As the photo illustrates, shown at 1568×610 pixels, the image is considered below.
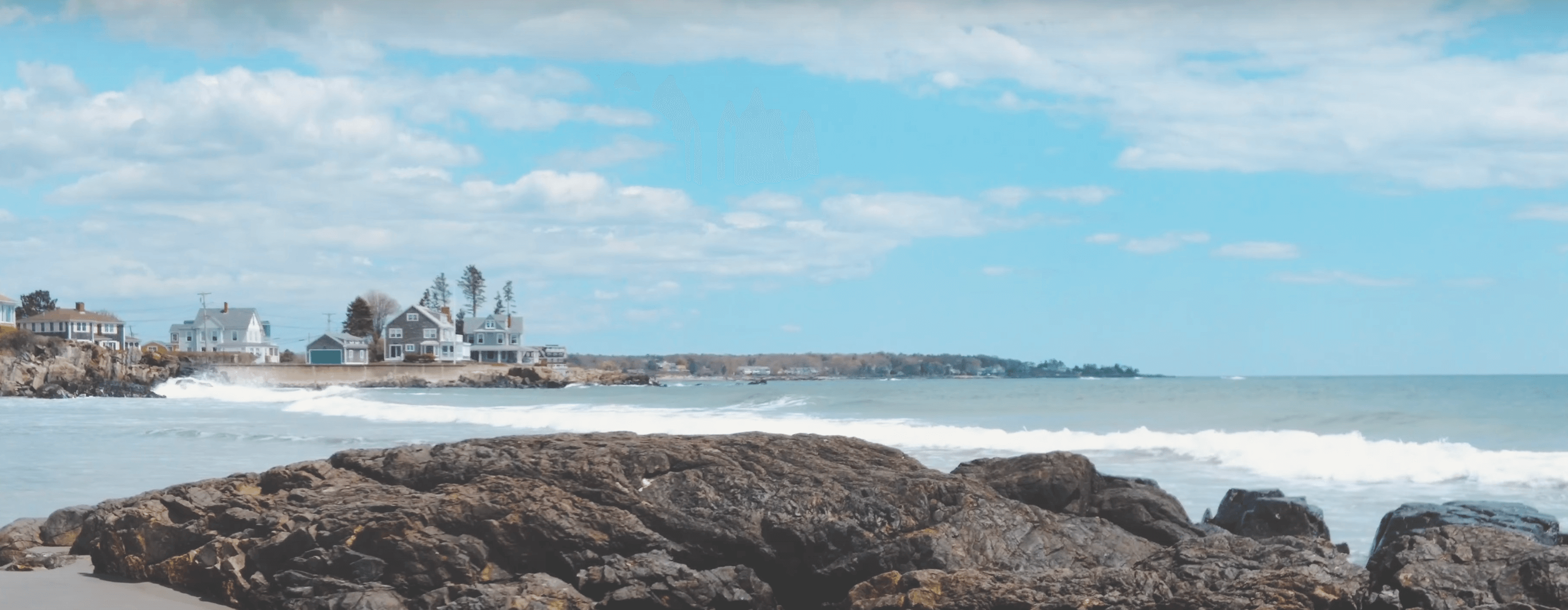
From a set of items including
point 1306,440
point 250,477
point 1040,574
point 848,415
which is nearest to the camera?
point 1040,574

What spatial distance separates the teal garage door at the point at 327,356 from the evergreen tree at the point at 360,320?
13240mm

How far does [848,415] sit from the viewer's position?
41.6 m

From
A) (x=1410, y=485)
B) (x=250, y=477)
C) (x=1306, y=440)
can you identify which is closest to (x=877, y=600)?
(x=250, y=477)

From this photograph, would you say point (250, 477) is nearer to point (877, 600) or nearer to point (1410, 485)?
point (877, 600)

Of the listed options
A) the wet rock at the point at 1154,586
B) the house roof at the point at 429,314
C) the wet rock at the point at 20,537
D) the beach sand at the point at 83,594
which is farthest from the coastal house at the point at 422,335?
the wet rock at the point at 1154,586

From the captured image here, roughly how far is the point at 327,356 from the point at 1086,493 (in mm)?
105256

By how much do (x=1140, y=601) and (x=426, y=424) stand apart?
30.4 metres

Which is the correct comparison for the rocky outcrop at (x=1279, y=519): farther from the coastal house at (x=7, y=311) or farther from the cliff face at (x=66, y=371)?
the coastal house at (x=7, y=311)

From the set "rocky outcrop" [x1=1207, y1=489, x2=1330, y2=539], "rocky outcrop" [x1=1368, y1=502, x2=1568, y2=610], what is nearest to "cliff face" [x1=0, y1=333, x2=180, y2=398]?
"rocky outcrop" [x1=1207, y1=489, x2=1330, y2=539]

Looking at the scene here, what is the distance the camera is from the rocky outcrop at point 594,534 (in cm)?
716

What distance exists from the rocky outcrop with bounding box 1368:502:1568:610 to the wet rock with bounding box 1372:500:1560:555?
7.38ft

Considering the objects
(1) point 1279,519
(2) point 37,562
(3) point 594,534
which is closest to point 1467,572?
(1) point 1279,519

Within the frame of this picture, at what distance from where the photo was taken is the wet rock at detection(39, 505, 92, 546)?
9750mm

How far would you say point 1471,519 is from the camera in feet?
30.9
